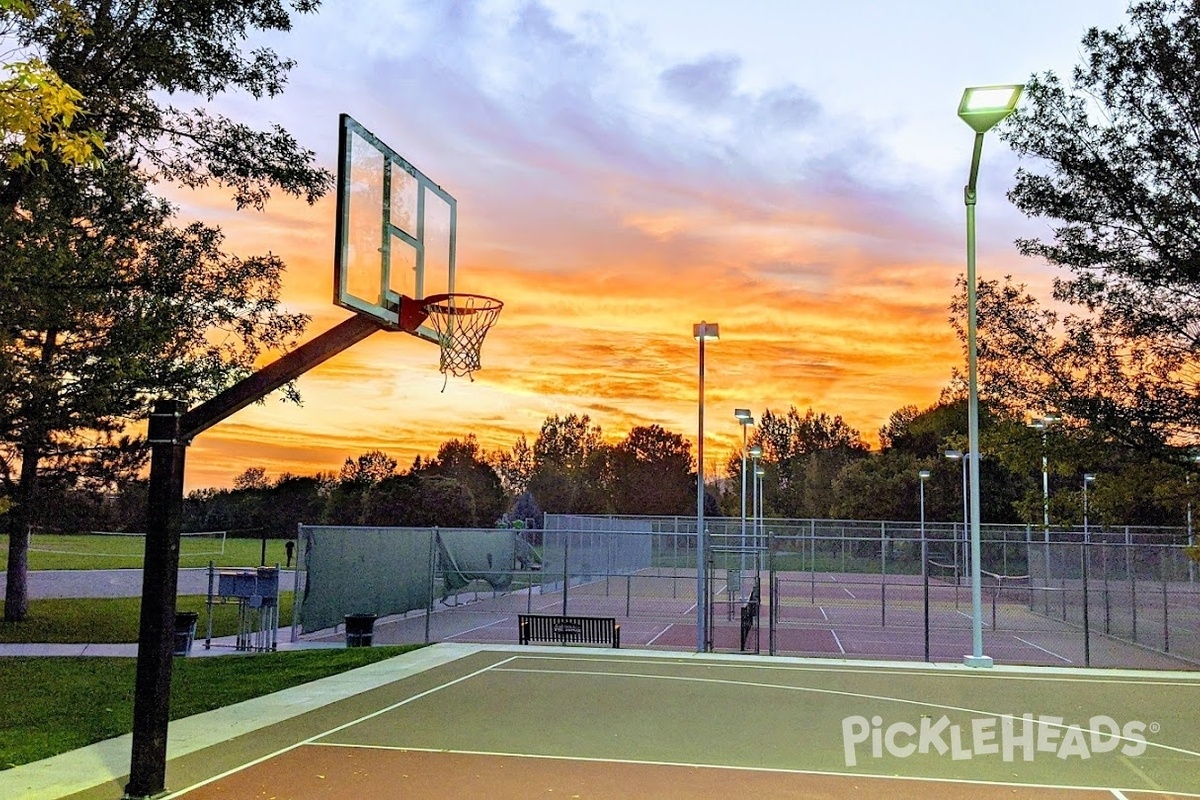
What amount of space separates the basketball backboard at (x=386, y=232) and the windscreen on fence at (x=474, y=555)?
1760 cm

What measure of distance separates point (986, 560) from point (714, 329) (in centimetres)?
2557

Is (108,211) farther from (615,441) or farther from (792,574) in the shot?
(615,441)

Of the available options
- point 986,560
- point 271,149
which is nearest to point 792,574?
point 986,560

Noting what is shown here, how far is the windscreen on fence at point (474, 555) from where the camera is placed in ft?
102

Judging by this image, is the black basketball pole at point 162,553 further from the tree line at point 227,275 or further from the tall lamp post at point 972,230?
the tall lamp post at point 972,230

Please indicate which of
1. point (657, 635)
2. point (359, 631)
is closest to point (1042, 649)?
point (657, 635)

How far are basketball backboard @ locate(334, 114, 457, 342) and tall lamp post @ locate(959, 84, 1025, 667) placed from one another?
798 cm

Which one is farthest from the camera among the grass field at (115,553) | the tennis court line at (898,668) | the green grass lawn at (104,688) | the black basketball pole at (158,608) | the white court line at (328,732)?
the grass field at (115,553)

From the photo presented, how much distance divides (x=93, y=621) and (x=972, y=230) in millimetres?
22170

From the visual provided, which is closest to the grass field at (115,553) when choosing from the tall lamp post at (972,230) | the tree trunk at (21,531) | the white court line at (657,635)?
the tree trunk at (21,531)

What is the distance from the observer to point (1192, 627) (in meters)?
26.1

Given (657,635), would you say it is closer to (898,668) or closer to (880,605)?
(898,668)

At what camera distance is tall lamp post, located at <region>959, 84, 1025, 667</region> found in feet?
50.7

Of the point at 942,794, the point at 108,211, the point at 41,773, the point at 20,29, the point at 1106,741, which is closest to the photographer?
the point at 942,794
